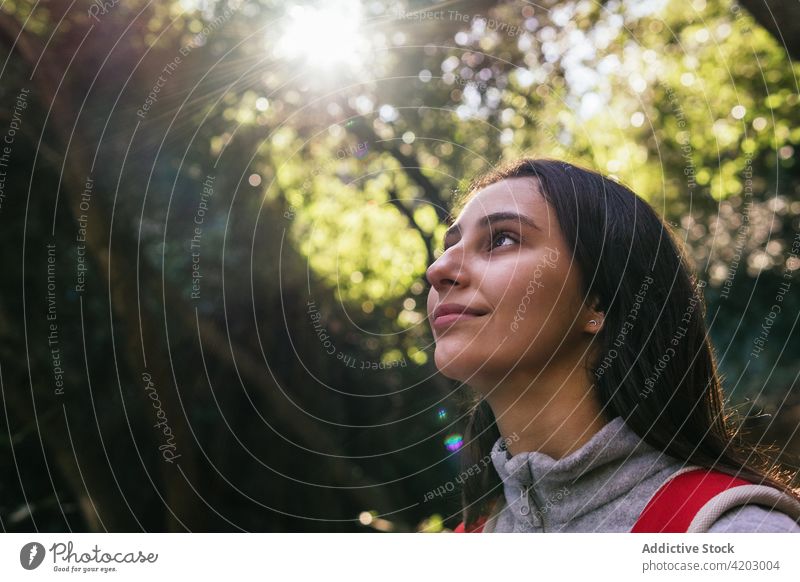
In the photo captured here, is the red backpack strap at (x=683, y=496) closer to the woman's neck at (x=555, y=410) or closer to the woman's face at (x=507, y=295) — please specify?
the woman's neck at (x=555, y=410)

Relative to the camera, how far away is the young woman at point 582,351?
3.67 ft

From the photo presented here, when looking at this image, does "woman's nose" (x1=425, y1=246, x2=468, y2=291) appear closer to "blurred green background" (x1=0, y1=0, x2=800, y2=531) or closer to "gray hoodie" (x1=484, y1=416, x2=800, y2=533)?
"gray hoodie" (x1=484, y1=416, x2=800, y2=533)

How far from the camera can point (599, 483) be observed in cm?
112

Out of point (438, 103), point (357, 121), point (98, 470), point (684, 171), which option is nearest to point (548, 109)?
point (438, 103)

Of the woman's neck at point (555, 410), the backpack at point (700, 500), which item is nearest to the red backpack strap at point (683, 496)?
the backpack at point (700, 500)

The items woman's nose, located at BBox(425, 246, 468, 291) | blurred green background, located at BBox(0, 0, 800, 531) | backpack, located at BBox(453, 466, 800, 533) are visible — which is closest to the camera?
backpack, located at BBox(453, 466, 800, 533)

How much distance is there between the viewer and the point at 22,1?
2.02 metres

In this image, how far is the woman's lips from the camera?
46.1 inches

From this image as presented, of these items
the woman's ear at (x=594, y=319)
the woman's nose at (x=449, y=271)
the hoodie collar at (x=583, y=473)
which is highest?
the woman's nose at (x=449, y=271)

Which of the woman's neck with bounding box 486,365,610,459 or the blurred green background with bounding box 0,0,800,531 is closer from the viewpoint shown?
the woman's neck with bounding box 486,365,610,459

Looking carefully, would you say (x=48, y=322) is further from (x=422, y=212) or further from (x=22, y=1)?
(x=422, y=212)

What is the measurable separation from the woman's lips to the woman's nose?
5 centimetres

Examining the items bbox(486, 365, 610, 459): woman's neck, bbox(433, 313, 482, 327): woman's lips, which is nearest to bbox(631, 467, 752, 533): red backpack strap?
bbox(486, 365, 610, 459): woman's neck

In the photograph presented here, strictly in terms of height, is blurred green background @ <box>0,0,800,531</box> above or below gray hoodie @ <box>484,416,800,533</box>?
above
